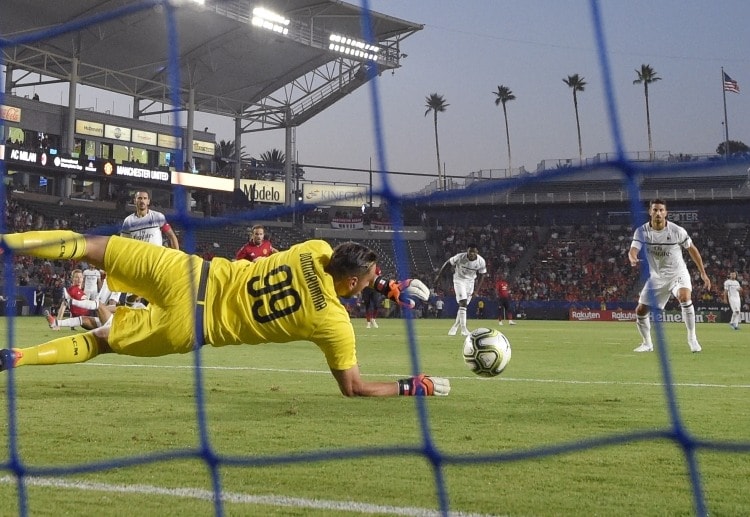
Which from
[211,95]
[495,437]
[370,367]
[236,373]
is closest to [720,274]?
[370,367]

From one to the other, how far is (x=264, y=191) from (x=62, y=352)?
42.8 meters

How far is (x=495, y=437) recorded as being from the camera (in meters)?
4.75

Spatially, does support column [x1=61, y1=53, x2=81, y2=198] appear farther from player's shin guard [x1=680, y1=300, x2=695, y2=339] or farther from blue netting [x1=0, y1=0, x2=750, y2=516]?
blue netting [x1=0, y1=0, x2=750, y2=516]

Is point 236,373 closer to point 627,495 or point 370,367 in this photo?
point 370,367

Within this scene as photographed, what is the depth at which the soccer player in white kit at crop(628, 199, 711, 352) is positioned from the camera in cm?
1055

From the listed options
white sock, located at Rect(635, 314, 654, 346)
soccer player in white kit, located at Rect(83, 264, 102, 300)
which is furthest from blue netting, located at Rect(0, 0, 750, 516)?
soccer player in white kit, located at Rect(83, 264, 102, 300)

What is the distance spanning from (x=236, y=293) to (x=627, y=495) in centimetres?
245

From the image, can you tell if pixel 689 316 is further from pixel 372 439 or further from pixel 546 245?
pixel 546 245

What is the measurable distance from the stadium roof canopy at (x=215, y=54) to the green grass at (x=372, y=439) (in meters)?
26.6

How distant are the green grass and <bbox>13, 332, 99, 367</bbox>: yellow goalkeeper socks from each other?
383 millimetres

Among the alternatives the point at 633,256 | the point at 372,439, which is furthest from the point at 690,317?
the point at 372,439

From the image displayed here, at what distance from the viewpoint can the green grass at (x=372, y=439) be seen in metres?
3.38

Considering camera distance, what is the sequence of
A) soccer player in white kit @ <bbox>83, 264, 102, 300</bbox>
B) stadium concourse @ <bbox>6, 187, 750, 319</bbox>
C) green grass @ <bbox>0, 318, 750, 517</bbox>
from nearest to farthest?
green grass @ <bbox>0, 318, 750, 517</bbox> < soccer player in white kit @ <bbox>83, 264, 102, 300</bbox> < stadium concourse @ <bbox>6, 187, 750, 319</bbox>

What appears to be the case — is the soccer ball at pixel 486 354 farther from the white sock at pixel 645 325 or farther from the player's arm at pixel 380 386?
the white sock at pixel 645 325
